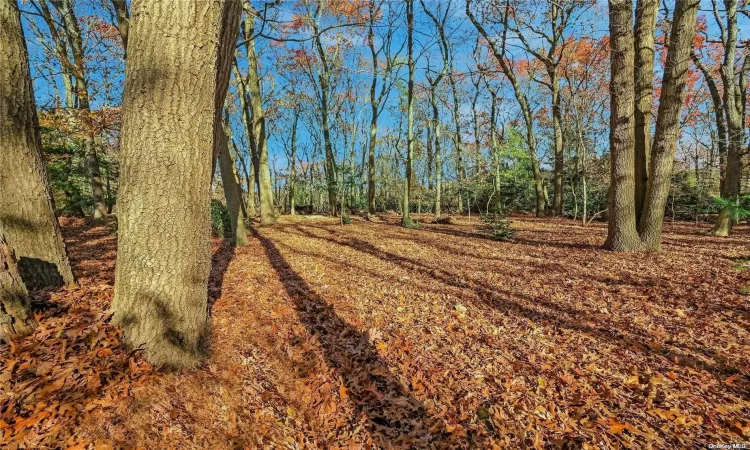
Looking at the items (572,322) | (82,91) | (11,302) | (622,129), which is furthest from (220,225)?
(622,129)

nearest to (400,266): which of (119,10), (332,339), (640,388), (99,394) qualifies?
(332,339)

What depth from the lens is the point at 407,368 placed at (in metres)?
3.03

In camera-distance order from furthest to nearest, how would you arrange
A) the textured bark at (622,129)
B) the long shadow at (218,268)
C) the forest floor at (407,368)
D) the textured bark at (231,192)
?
the textured bark at (231,192) < the textured bark at (622,129) < the long shadow at (218,268) < the forest floor at (407,368)

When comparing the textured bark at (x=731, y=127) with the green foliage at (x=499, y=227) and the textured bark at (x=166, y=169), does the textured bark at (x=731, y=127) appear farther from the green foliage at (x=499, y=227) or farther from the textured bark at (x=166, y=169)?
the textured bark at (x=166, y=169)

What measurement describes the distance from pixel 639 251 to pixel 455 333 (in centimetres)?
524

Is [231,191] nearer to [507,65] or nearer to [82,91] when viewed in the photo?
[82,91]

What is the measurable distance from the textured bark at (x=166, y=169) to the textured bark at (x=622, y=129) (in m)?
7.16

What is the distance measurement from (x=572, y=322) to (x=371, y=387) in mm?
2611

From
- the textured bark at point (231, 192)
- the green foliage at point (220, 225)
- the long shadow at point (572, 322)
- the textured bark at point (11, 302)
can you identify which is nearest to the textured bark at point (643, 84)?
the long shadow at point (572, 322)

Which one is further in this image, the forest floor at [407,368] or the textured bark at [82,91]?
the textured bark at [82,91]

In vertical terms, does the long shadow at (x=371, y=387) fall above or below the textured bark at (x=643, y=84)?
below

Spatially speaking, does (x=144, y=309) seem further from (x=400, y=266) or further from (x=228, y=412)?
(x=400, y=266)

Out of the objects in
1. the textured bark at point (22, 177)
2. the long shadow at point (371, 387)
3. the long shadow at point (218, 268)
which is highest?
the textured bark at point (22, 177)

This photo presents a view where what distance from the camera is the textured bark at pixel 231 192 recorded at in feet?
21.6
